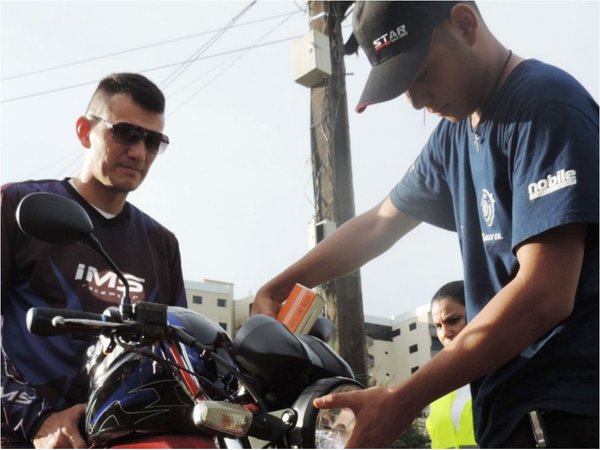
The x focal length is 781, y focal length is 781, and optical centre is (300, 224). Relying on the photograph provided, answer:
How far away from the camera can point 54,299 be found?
2932mm

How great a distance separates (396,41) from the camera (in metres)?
2.29

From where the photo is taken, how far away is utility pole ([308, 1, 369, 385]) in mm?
7656

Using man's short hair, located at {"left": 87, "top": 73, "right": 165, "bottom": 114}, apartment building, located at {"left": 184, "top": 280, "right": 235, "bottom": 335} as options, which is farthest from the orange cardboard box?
apartment building, located at {"left": 184, "top": 280, "right": 235, "bottom": 335}

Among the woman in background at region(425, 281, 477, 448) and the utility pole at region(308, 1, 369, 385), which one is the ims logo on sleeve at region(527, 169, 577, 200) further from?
the utility pole at region(308, 1, 369, 385)

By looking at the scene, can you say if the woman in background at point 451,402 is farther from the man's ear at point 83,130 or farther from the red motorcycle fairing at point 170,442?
the red motorcycle fairing at point 170,442

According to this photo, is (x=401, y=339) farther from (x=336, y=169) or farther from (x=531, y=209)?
(x=531, y=209)

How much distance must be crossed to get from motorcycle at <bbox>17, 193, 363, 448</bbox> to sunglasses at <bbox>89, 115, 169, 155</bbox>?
1.54 meters

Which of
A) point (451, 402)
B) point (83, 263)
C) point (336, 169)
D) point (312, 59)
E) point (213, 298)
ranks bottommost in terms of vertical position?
point (451, 402)

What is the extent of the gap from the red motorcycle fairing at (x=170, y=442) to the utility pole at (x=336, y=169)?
5705mm

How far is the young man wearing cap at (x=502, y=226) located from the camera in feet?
6.18

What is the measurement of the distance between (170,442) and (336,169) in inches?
260

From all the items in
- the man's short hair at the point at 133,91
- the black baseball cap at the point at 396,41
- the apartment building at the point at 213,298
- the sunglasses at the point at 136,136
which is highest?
the apartment building at the point at 213,298

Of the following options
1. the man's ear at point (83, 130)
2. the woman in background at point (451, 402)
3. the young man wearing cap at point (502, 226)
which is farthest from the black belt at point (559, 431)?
the woman in background at point (451, 402)

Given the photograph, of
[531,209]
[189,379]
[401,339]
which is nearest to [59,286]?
[189,379]
